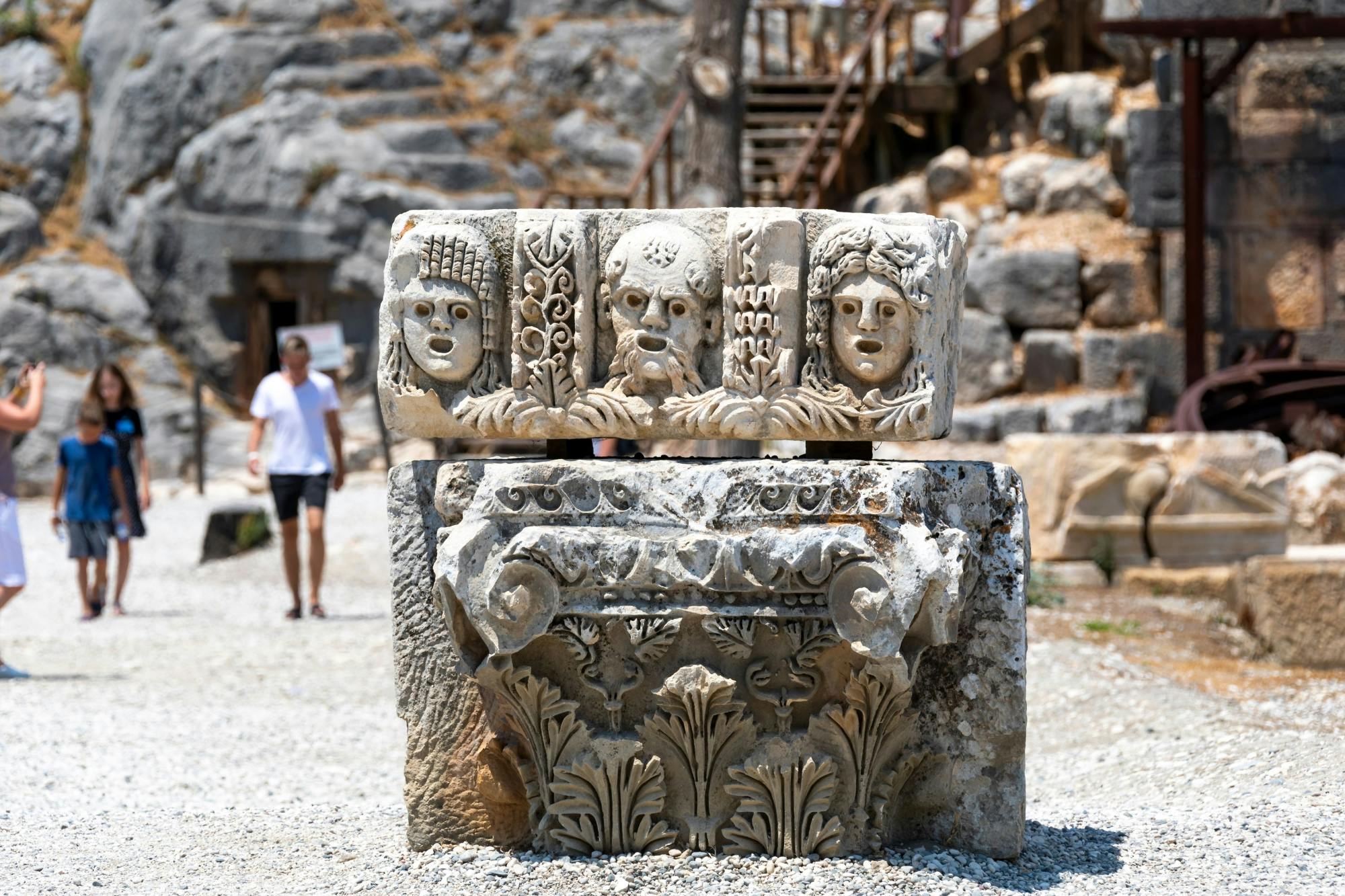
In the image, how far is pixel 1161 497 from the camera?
31.2ft

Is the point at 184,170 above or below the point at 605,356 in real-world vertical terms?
above

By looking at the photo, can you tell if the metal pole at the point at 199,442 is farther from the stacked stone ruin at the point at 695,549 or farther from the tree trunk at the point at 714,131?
the stacked stone ruin at the point at 695,549

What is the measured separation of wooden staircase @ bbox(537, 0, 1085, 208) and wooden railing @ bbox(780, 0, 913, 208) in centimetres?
2

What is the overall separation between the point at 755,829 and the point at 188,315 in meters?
18.0

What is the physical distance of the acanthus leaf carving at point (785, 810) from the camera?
3.73m

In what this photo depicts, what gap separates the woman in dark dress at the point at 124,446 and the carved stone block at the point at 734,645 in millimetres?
5722

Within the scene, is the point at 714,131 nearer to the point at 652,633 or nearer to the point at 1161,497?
the point at 1161,497

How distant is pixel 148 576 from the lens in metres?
11.1

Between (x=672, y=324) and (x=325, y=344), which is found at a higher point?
(x=325, y=344)

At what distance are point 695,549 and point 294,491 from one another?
504cm

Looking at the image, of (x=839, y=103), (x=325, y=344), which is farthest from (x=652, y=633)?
(x=839, y=103)

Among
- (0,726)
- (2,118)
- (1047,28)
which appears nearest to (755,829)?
(0,726)

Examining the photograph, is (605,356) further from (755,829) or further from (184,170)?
(184,170)

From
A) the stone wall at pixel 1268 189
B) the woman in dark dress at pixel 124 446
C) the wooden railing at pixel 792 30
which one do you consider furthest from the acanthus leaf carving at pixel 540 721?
the wooden railing at pixel 792 30
